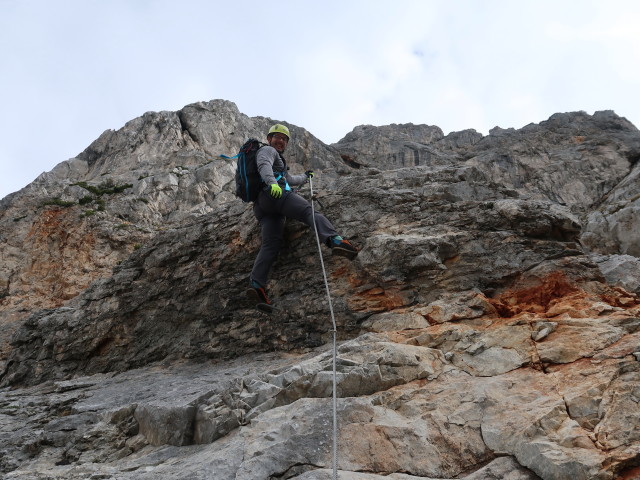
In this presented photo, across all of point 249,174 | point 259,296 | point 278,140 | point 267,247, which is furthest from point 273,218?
point 278,140

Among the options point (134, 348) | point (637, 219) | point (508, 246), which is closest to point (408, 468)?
point (508, 246)

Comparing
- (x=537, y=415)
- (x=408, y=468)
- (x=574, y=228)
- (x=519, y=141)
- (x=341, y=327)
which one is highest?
(x=519, y=141)

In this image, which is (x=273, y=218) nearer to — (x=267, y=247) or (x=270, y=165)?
(x=267, y=247)

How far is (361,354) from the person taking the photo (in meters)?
6.42

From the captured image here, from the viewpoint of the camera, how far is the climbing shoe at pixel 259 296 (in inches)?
339

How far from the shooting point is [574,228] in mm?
8180

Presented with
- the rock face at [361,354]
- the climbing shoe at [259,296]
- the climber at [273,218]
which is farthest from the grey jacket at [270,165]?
the climbing shoe at [259,296]

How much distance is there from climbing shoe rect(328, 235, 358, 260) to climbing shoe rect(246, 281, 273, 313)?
1477 millimetres

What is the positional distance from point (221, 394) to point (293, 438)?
1.62m

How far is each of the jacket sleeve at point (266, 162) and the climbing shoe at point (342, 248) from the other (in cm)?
159

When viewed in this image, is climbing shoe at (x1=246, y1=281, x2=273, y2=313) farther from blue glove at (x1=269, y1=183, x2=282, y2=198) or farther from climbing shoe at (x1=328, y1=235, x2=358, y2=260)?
blue glove at (x1=269, y1=183, x2=282, y2=198)

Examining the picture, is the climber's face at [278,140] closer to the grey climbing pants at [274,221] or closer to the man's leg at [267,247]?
the grey climbing pants at [274,221]

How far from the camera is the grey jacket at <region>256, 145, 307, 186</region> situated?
354 inches

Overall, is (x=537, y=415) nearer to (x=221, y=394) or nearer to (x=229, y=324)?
(x=221, y=394)
